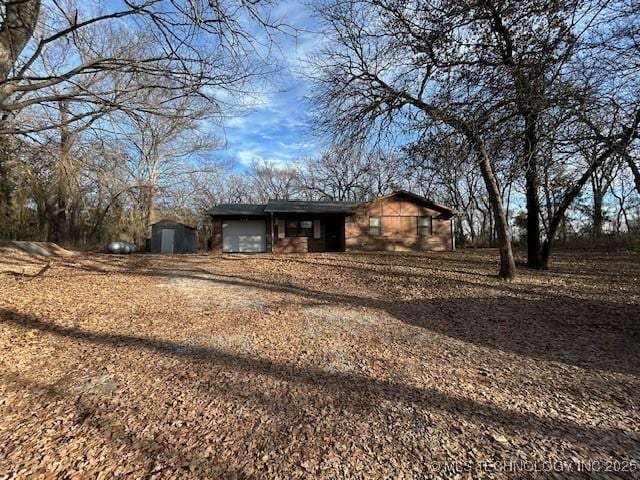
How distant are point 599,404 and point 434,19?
623 cm

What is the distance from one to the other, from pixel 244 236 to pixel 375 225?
7697mm

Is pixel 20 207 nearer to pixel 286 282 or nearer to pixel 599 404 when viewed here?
pixel 286 282

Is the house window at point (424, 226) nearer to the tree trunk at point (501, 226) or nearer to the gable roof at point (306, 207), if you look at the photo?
the gable roof at point (306, 207)

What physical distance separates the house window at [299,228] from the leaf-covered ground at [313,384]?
12.4 meters

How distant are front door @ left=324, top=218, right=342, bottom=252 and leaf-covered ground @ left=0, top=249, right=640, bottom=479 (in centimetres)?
1274

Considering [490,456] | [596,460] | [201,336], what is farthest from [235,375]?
[596,460]

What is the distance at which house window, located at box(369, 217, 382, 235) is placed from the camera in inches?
768

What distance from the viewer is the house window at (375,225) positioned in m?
19.5

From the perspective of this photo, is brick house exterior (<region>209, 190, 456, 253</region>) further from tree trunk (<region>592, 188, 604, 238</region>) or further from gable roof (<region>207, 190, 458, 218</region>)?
tree trunk (<region>592, 188, 604, 238</region>)

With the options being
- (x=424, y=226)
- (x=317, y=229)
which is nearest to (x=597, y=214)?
(x=424, y=226)

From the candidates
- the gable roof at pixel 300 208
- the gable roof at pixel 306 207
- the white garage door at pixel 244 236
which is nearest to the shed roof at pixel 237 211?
the gable roof at pixel 300 208

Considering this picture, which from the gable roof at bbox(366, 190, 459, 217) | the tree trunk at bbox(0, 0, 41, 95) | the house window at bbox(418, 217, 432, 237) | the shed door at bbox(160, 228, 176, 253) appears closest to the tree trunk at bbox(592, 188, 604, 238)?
the gable roof at bbox(366, 190, 459, 217)

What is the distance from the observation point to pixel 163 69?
4758mm

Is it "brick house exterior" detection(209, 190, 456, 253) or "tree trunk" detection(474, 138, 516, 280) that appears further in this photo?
"brick house exterior" detection(209, 190, 456, 253)
